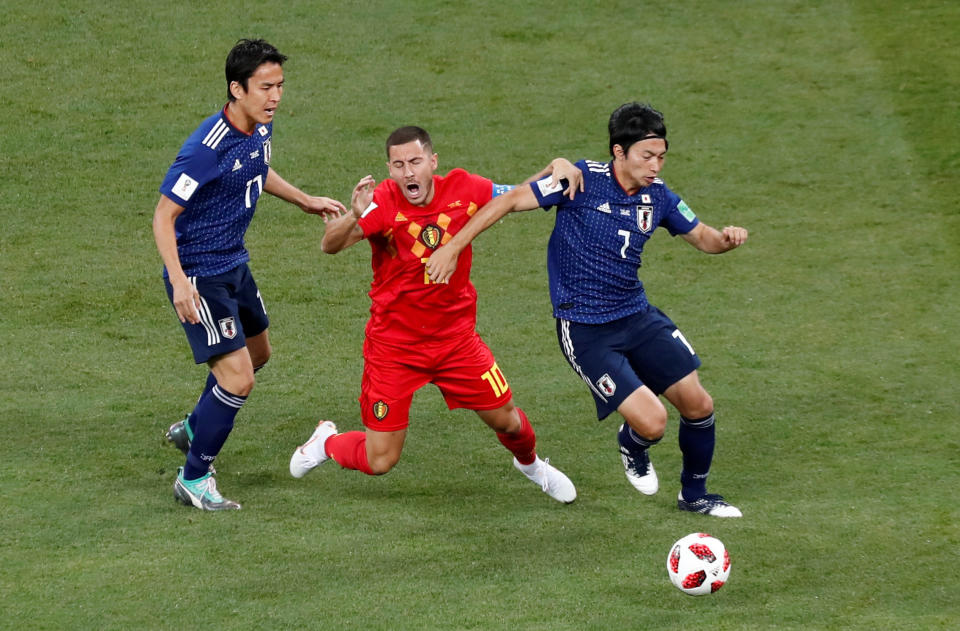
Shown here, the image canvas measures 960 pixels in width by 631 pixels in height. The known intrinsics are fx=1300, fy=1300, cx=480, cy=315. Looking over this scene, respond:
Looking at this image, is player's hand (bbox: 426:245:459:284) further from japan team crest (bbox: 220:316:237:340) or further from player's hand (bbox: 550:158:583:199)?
japan team crest (bbox: 220:316:237:340)

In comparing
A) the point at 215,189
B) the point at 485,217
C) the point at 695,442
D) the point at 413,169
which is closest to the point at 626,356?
the point at 695,442

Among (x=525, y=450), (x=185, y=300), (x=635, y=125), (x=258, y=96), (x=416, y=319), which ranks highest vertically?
(x=258, y=96)

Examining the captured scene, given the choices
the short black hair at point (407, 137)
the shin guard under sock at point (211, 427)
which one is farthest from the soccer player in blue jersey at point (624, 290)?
the shin guard under sock at point (211, 427)

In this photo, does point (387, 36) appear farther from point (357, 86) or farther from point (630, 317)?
point (630, 317)

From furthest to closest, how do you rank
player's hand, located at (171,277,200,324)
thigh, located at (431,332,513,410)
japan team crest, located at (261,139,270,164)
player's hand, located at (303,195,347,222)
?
player's hand, located at (303,195,347,222) < japan team crest, located at (261,139,270,164) < thigh, located at (431,332,513,410) < player's hand, located at (171,277,200,324)

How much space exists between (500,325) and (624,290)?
2.94 m

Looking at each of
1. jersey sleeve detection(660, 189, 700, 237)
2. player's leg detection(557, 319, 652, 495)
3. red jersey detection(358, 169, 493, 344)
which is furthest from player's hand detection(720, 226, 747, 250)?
red jersey detection(358, 169, 493, 344)

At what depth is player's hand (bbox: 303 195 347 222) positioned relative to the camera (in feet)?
23.7

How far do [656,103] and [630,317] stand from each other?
6.63 meters

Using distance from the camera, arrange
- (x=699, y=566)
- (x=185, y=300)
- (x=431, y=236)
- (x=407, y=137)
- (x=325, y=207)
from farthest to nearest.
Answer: (x=325, y=207)
(x=431, y=236)
(x=185, y=300)
(x=407, y=137)
(x=699, y=566)

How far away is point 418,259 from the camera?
665 centimetres

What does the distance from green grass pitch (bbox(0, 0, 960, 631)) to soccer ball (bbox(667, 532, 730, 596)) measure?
0.12 m

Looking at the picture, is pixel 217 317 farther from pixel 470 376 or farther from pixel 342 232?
pixel 470 376

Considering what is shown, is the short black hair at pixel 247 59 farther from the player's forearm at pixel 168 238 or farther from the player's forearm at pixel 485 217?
the player's forearm at pixel 485 217
